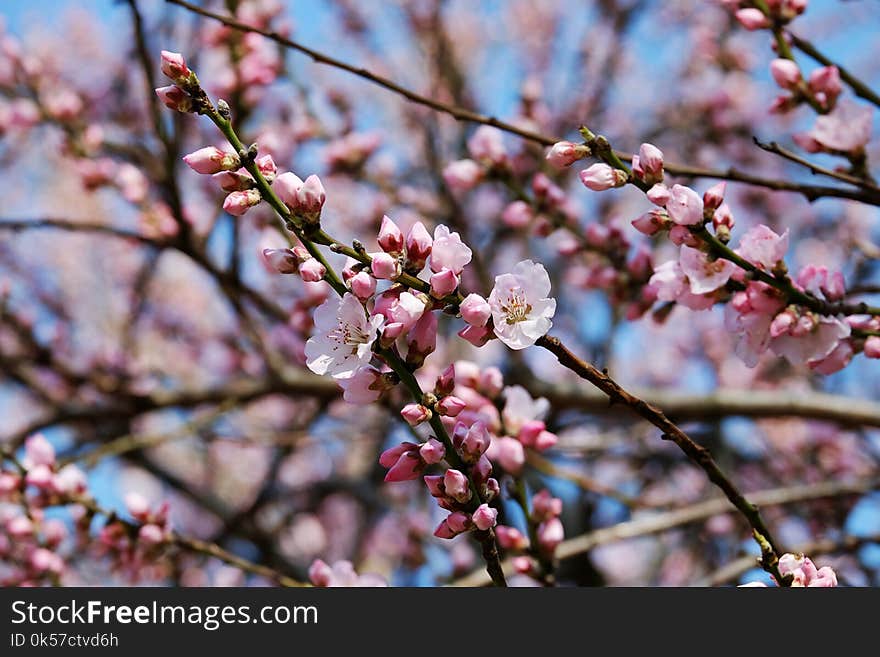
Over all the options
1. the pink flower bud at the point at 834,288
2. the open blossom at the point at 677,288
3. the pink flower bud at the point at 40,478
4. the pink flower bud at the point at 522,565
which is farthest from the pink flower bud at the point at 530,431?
the pink flower bud at the point at 40,478

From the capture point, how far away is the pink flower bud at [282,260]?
4.28 feet

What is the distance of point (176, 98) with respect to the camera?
131 centimetres

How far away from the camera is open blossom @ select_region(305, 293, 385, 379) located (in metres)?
1.26

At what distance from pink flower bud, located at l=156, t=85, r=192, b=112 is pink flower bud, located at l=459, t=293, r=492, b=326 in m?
0.54

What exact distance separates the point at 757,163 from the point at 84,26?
7951 millimetres

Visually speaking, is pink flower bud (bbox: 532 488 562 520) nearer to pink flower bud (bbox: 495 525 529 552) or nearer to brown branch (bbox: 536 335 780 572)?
pink flower bud (bbox: 495 525 529 552)

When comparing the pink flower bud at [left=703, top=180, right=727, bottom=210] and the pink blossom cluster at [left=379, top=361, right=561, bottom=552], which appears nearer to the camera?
the pink blossom cluster at [left=379, top=361, right=561, bottom=552]

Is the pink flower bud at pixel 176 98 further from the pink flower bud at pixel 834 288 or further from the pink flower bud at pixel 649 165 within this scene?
the pink flower bud at pixel 834 288

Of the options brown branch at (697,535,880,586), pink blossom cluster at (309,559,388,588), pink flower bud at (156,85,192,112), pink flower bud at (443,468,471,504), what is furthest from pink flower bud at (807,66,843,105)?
pink blossom cluster at (309,559,388,588)

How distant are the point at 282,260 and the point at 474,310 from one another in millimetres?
320

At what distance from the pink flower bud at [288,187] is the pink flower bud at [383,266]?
0.55 ft

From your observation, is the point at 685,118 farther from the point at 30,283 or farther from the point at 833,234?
the point at 30,283

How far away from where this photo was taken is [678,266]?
1605 mm
